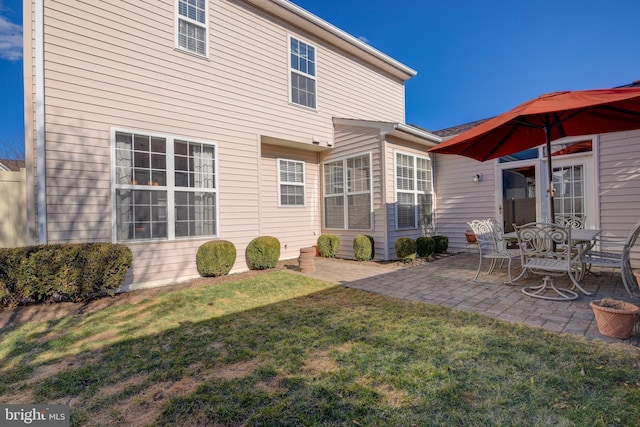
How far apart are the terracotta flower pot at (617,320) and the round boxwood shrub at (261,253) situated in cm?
540

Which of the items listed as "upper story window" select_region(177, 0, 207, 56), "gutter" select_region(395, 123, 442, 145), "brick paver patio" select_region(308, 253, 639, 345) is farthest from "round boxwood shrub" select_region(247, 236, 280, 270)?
"upper story window" select_region(177, 0, 207, 56)

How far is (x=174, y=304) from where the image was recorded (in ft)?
14.1

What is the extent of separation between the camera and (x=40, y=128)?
449cm

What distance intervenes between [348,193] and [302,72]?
3540 millimetres

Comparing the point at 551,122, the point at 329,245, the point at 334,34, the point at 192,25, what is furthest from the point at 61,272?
the point at 334,34

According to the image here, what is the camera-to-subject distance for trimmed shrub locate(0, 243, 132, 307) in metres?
3.95

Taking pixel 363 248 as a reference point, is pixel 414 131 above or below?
above

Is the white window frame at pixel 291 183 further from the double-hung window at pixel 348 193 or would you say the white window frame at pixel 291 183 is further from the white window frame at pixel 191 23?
the white window frame at pixel 191 23

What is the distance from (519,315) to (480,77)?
1918 centimetres

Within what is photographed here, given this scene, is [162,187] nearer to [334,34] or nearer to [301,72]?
[301,72]

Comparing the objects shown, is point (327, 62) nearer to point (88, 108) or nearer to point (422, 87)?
point (88, 108)

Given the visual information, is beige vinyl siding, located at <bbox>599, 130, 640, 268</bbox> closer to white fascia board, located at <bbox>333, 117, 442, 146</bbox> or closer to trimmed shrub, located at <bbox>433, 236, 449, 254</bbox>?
trimmed shrub, located at <bbox>433, 236, 449, 254</bbox>

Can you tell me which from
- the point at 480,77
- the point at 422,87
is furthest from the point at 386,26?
the point at 480,77

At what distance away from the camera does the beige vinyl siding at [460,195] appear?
7.89 meters
